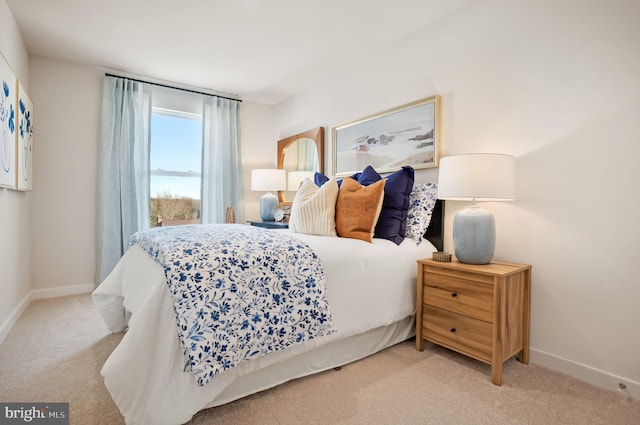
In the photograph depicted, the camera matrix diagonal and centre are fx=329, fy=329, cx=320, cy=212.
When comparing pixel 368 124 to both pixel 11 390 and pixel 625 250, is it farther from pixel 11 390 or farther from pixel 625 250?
pixel 11 390

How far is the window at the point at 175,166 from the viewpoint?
13.3 feet

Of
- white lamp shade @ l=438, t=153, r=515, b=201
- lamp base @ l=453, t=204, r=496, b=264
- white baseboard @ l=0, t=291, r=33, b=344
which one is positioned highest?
white lamp shade @ l=438, t=153, r=515, b=201

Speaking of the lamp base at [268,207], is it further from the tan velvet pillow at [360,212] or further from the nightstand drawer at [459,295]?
the nightstand drawer at [459,295]

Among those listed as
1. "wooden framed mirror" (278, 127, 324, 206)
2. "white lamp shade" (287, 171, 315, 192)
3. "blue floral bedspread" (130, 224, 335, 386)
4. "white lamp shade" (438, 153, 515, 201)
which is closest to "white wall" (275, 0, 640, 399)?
"white lamp shade" (438, 153, 515, 201)

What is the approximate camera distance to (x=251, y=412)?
1.48 metres

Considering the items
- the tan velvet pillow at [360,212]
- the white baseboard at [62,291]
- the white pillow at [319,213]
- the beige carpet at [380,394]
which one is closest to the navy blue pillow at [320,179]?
the white pillow at [319,213]

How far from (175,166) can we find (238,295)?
324cm

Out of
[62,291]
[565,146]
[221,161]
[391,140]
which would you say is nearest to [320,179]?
[391,140]

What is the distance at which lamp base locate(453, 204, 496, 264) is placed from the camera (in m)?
1.93

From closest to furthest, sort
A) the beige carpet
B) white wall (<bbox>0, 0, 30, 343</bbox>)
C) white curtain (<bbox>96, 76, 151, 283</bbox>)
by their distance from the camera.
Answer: the beige carpet → white wall (<bbox>0, 0, 30, 343</bbox>) → white curtain (<bbox>96, 76, 151, 283</bbox>)

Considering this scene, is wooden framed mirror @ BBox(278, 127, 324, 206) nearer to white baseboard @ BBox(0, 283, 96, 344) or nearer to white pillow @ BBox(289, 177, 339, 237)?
white pillow @ BBox(289, 177, 339, 237)

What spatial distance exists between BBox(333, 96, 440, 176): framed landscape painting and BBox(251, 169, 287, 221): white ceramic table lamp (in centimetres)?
82

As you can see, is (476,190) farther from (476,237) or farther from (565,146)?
(565,146)

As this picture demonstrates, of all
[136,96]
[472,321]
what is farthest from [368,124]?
[136,96]
